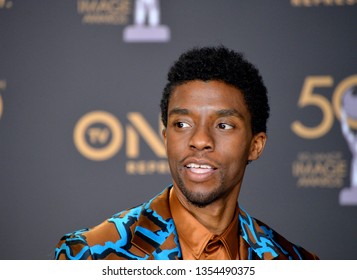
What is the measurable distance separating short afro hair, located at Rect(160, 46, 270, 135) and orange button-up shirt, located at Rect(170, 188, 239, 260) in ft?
1.08

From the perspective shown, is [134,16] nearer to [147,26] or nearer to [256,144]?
[147,26]

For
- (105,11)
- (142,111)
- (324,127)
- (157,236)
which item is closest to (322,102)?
(324,127)

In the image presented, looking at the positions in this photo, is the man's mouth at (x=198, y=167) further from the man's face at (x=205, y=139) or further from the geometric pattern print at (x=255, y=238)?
the geometric pattern print at (x=255, y=238)

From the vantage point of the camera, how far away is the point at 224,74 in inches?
69.0

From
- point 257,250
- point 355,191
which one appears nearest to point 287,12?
point 355,191

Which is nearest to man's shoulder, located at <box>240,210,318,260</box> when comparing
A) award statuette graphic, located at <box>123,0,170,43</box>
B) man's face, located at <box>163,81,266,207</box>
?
man's face, located at <box>163,81,266,207</box>

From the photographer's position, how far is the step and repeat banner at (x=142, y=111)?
116 inches

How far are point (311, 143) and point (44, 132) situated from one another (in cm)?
122

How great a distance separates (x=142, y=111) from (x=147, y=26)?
0.39 metres

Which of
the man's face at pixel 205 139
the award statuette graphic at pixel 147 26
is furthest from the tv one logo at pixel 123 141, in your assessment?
the man's face at pixel 205 139

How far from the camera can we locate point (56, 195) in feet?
9.70

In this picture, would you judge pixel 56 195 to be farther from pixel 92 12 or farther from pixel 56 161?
pixel 92 12

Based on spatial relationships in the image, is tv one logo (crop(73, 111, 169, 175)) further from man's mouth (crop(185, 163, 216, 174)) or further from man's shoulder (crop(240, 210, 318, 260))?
man's mouth (crop(185, 163, 216, 174))

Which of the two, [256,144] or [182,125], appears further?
[256,144]
